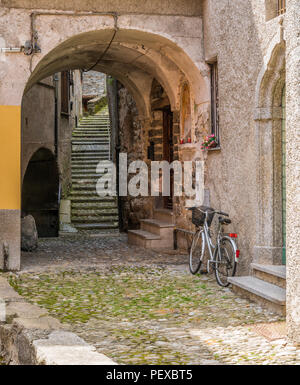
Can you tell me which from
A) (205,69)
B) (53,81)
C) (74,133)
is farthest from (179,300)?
(74,133)

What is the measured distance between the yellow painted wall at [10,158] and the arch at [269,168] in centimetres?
339

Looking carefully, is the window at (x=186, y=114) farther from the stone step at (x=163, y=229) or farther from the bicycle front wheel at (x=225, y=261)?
the bicycle front wheel at (x=225, y=261)

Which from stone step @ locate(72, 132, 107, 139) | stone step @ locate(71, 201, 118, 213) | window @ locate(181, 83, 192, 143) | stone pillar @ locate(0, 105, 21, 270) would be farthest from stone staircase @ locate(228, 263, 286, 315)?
stone step @ locate(72, 132, 107, 139)

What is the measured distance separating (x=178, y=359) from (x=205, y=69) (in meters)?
5.56

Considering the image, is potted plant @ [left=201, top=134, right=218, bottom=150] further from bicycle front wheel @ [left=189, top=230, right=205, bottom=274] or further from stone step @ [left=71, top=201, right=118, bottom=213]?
stone step @ [left=71, top=201, right=118, bottom=213]

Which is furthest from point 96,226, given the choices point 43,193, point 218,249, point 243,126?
point 243,126

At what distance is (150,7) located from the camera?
8.77 m

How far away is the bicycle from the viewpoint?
730 cm

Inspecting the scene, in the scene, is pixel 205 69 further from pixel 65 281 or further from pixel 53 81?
pixel 53 81

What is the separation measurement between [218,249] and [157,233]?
3.65 m

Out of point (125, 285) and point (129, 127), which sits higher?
point (129, 127)

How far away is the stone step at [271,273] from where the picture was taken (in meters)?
6.17

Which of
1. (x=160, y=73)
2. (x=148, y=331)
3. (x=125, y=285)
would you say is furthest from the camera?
(x=160, y=73)

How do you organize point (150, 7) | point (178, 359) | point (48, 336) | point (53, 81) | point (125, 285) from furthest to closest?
point (53, 81), point (150, 7), point (125, 285), point (48, 336), point (178, 359)
